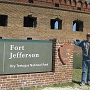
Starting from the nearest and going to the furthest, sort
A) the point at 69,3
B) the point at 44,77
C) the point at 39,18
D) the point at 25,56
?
the point at 25,56, the point at 44,77, the point at 39,18, the point at 69,3

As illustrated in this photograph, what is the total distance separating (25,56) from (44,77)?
999mm

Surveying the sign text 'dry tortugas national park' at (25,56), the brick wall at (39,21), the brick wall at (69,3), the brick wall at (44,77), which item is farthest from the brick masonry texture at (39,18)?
the sign text 'dry tortugas national park' at (25,56)

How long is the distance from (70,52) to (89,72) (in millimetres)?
1043

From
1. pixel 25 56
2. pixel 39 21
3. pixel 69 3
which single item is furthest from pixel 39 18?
pixel 25 56

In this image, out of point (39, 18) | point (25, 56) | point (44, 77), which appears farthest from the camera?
point (39, 18)

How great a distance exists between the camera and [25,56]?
783 centimetres

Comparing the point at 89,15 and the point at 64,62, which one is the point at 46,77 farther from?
the point at 89,15

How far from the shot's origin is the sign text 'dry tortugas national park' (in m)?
→ 7.43

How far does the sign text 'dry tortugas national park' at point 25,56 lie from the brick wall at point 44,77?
16 cm

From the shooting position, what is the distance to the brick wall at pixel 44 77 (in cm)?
740

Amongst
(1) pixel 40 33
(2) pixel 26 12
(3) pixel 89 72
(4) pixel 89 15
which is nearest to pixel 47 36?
(1) pixel 40 33

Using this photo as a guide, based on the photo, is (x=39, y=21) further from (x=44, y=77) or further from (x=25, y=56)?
(x=25, y=56)

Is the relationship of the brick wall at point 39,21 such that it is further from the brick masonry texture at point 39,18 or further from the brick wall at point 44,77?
the brick wall at point 44,77

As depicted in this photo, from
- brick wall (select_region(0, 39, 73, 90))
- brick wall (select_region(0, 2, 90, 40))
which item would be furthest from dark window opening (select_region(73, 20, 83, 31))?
brick wall (select_region(0, 39, 73, 90))
